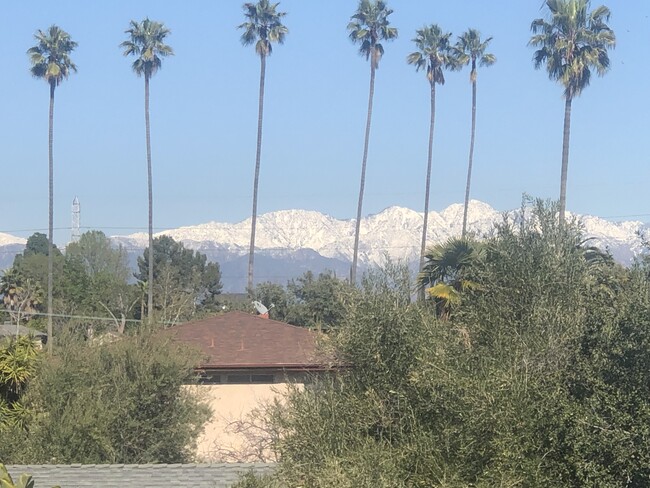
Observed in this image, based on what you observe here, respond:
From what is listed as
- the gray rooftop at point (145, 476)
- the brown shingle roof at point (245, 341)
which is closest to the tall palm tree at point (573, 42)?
the brown shingle roof at point (245, 341)

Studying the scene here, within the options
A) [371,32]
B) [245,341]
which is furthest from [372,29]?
[245,341]

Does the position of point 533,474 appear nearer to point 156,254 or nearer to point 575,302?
point 575,302

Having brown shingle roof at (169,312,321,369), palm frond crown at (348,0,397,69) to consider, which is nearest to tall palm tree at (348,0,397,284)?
palm frond crown at (348,0,397,69)

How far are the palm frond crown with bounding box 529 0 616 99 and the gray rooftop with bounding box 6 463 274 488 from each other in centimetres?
2831

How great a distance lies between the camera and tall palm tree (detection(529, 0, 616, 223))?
4069 cm

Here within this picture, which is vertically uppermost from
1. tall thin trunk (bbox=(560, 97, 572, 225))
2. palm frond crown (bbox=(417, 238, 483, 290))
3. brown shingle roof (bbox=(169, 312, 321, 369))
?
tall thin trunk (bbox=(560, 97, 572, 225))

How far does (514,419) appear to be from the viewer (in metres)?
14.4

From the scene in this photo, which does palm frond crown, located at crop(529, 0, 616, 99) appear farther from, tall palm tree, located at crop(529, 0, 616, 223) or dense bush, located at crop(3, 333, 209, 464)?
dense bush, located at crop(3, 333, 209, 464)

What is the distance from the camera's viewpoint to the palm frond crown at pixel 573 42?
133ft

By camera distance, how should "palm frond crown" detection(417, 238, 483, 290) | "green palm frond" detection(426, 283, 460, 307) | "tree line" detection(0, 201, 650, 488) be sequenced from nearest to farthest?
"tree line" detection(0, 201, 650, 488) → "green palm frond" detection(426, 283, 460, 307) → "palm frond crown" detection(417, 238, 483, 290)

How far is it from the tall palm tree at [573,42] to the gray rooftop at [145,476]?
84.3 ft

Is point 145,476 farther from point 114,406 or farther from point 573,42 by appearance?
point 573,42

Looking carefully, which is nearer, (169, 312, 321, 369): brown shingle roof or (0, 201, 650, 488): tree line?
(0, 201, 650, 488): tree line

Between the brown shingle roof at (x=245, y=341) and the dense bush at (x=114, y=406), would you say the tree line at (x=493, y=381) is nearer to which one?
the dense bush at (x=114, y=406)
